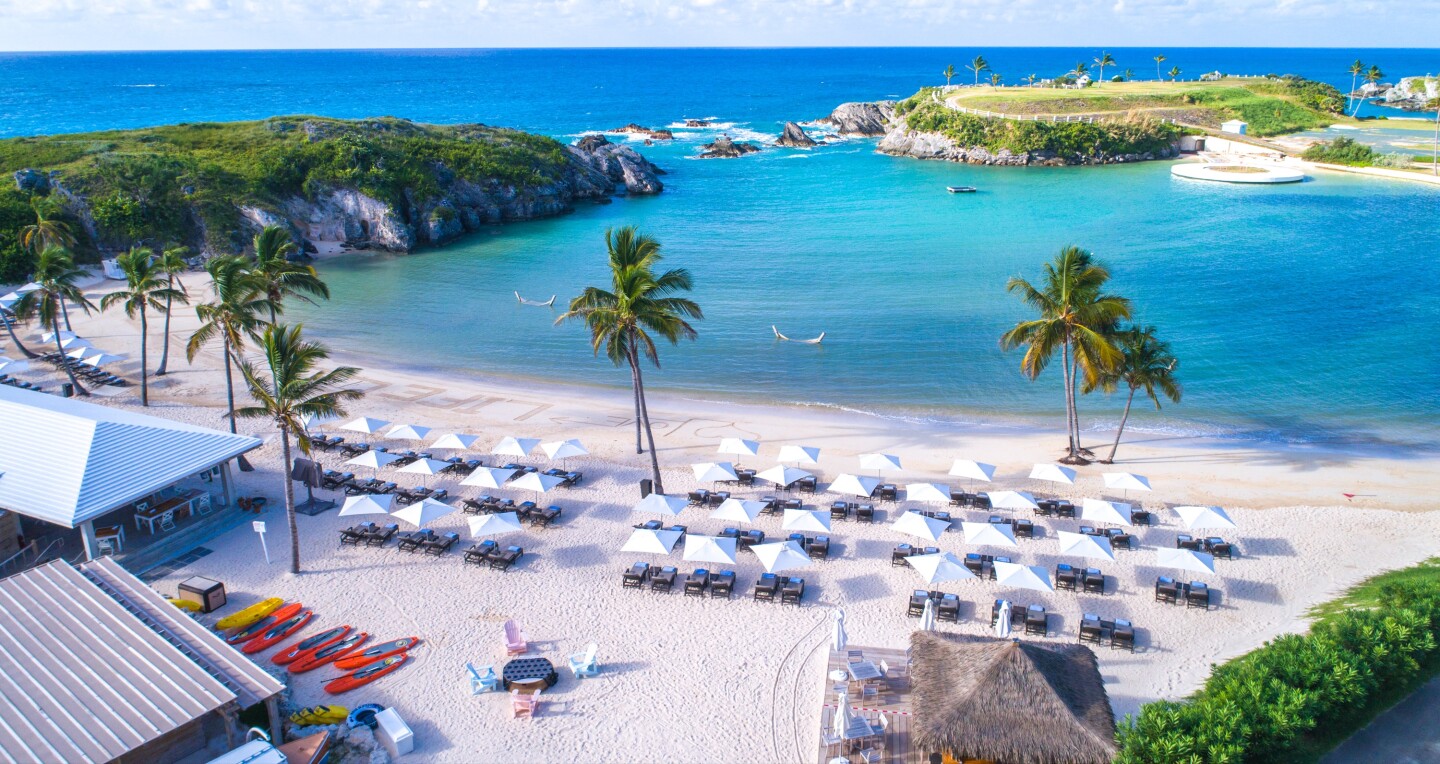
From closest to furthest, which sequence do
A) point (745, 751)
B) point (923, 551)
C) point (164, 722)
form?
point (164, 722) < point (745, 751) < point (923, 551)

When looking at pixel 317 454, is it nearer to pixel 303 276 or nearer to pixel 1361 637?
pixel 303 276

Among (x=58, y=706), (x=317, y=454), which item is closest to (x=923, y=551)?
(x=58, y=706)

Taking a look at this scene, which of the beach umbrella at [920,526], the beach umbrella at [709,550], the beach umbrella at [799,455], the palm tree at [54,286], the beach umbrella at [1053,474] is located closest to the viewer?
the beach umbrella at [709,550]

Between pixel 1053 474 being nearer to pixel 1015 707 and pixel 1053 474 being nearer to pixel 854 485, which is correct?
pixel 854 485

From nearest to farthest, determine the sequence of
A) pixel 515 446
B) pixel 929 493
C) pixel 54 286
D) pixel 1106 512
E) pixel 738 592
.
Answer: pixel 738 592, pixel 1106 512, pixel 929 493, pixel 515 446, pixel 54 286

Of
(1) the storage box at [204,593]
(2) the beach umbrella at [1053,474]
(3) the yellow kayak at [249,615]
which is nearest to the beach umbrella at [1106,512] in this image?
(2) the beach umbrella at [1053,474]

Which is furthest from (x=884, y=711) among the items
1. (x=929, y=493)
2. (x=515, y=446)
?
(x=515, y=446)

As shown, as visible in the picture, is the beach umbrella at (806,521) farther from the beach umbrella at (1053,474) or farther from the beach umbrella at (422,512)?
the beach umbrella at (422,512)
